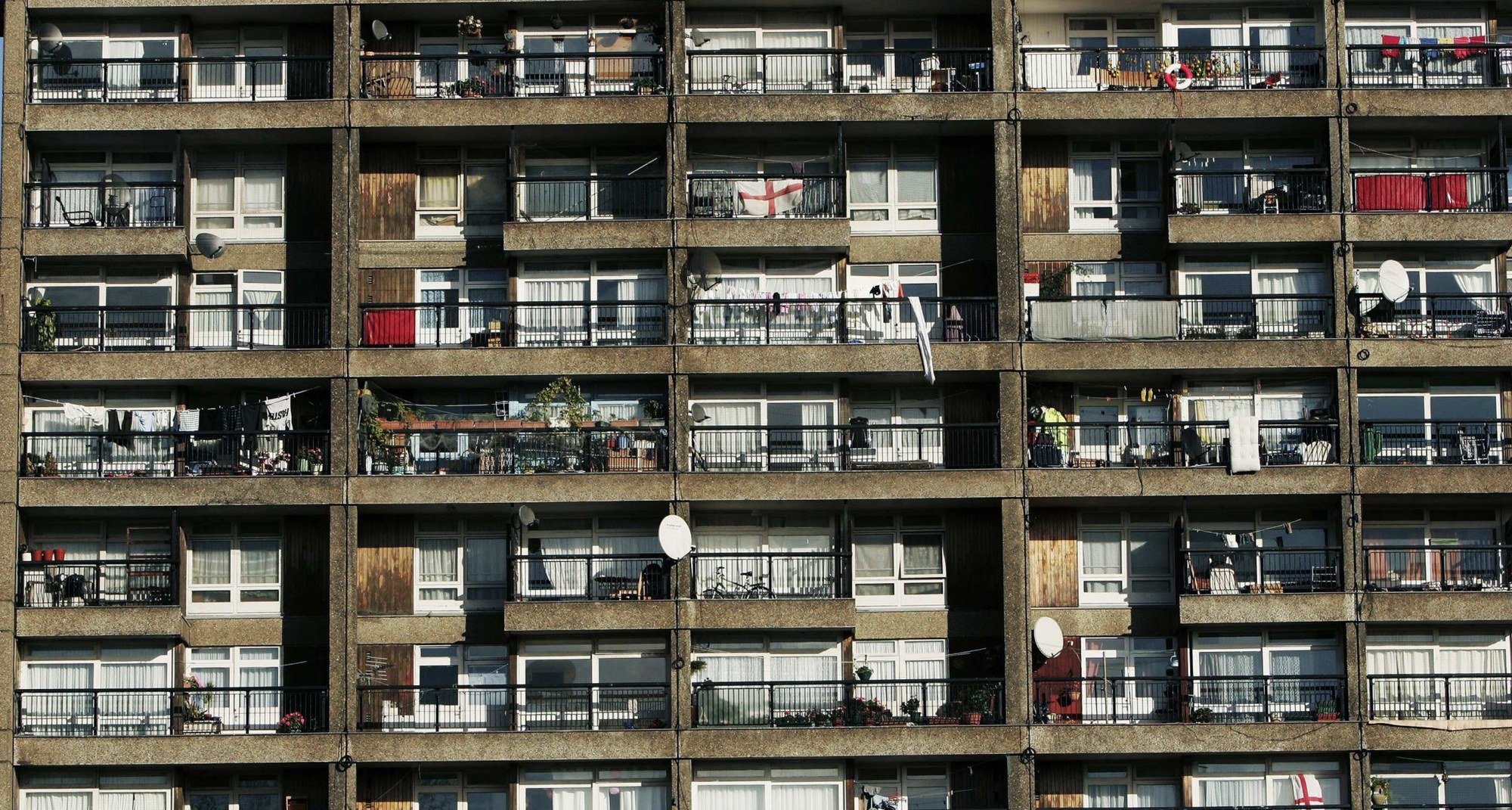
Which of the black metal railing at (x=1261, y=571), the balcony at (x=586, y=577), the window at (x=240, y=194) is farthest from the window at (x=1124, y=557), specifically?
the window at (x=240, y=194)

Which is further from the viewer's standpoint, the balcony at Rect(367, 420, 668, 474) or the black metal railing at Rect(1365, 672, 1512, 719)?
the balcony at Rect(367, 420, 668, 474)

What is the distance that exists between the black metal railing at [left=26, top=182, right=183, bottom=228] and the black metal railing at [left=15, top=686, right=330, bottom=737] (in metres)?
10.4

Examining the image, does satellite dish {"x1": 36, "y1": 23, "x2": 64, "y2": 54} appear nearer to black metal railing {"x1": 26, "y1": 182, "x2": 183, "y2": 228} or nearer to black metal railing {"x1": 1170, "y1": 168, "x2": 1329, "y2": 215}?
black metal railing {"x1": 26, "y1": 182, "x2": 183, "y2": 228}

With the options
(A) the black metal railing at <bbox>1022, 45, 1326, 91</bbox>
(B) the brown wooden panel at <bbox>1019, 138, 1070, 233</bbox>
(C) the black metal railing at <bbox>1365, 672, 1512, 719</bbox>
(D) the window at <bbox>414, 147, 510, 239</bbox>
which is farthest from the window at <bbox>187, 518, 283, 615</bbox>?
(C) the black metal railing at <bbox>1365, 672, 1512, 719</bbox>

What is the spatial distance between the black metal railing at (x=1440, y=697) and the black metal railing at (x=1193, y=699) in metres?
1.05

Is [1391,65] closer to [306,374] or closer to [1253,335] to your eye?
[1253,335]

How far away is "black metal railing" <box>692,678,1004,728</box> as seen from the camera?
52.9m

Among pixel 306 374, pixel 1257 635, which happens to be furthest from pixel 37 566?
pixel 1257 635

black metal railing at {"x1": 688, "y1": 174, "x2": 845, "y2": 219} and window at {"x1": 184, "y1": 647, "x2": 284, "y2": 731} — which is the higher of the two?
black metal railing at {"x1": 688, "y1": 174, "x2": 845, "y2": 219}

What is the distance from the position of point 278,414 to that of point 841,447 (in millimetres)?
12420

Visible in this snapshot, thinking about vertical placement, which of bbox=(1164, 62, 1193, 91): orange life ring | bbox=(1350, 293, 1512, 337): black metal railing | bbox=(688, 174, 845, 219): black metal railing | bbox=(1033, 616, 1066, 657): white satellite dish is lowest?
bbox=(1033, 616, 1066, 657): white satellite dish

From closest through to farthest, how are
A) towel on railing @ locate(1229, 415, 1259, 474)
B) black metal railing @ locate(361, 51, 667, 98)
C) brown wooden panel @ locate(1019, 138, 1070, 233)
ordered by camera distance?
towel on railing @ locate(1229, 415, 1259, 474) < black metal railing @ locate(361, 51, 667, 98) < brown wooden panel @ locate(1019, 138, 1070, 233)

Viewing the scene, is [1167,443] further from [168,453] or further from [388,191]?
[168,453]

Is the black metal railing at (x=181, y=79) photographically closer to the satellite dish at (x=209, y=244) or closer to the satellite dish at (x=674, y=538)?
the satellite dish at (x=209, y=244)
